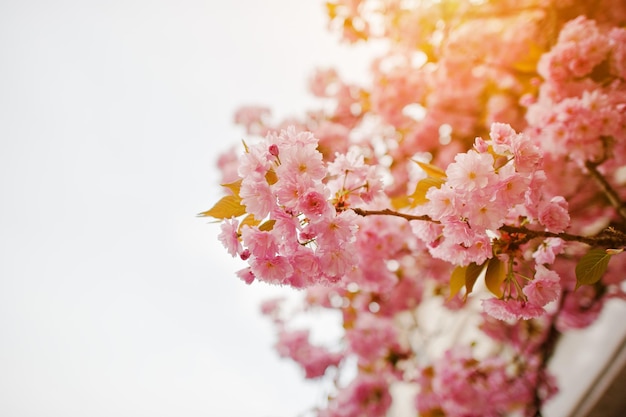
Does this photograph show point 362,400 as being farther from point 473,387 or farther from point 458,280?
point 458,280

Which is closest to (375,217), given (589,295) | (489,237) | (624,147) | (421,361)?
(489,237)

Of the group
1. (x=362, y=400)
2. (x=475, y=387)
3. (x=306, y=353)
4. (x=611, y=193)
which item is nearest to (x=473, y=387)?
(x=475, y=387)

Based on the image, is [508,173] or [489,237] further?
[489,237]

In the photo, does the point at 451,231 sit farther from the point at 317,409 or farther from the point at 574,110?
the point at 317,409

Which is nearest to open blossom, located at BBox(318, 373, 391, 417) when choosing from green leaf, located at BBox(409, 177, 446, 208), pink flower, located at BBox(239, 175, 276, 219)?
green leaf, located at BBox(409, 177, 446, 208)

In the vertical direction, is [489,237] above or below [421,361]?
below

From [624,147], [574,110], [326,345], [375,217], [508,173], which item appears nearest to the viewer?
[508,173]
